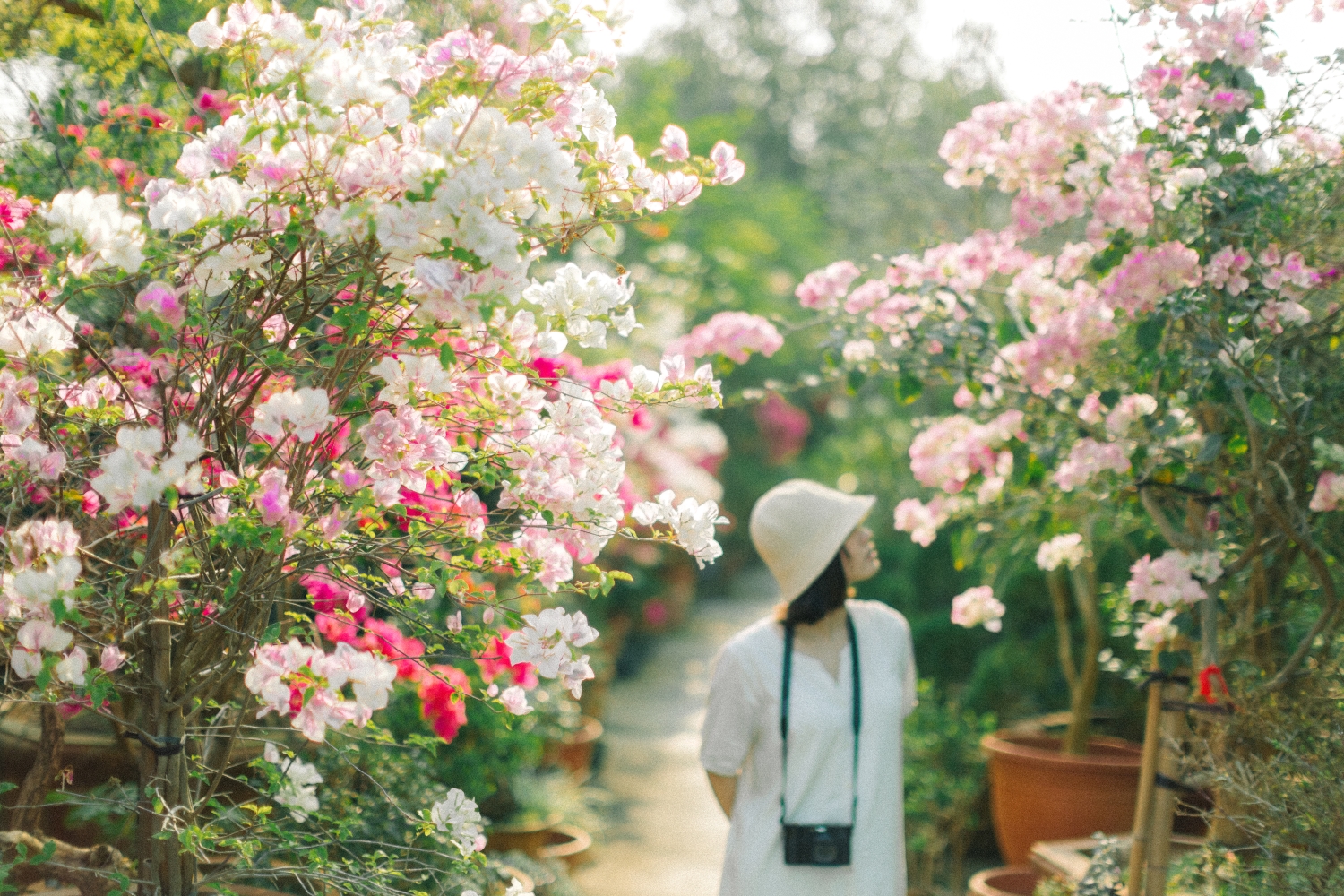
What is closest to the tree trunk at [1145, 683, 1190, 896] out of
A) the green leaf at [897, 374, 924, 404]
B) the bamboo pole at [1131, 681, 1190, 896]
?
the bamboo pole at [1131, 681, 1190, 896]

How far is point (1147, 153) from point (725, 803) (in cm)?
174

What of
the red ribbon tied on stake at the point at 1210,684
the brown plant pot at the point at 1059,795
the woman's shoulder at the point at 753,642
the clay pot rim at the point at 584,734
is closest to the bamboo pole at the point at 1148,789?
the red ribbon tied on stake at the point at 1210,684

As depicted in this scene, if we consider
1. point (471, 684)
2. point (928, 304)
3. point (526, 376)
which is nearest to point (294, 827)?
point (471, 684)

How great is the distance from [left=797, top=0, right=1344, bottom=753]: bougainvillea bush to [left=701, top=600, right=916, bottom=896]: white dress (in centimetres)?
72

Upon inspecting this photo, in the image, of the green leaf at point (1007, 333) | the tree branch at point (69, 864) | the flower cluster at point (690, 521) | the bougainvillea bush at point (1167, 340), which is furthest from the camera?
the green leaf at point (1007, 333)

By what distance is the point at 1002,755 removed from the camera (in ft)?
13.5

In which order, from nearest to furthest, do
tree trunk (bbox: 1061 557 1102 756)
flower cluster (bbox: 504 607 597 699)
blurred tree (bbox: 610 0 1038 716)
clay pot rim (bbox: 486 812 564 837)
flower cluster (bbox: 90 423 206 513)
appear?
flower cluster (bbox: 90 423 206 513)
flower cluster (bbox: 504 607 597 699)
clay pot rim (bbox: 486 812 564 837)
tree trunk (bbox: 1061 557 1102 756)
blurred tree (bbox: 610 0 1038 716)

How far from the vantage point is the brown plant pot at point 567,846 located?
157 inches

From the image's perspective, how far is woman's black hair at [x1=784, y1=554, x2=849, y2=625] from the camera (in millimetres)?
2521

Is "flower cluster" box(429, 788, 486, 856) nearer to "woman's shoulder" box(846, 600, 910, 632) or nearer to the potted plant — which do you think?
"woman's shoulder" box(846, 600, 910, 632)

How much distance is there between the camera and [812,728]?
2.40m

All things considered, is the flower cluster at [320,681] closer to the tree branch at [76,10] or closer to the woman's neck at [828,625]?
the woman's neck at [828,625]

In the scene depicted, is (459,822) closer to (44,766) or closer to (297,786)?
(297,786)

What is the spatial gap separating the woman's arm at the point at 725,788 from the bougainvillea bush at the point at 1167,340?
1036mm
